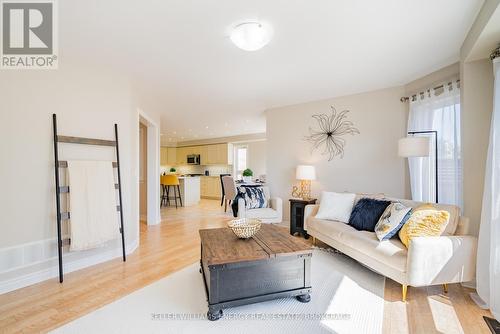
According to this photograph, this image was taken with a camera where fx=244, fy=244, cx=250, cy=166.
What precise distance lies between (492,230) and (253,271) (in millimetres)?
1967

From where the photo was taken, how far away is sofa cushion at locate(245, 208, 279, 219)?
453 cm

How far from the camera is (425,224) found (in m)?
2.26

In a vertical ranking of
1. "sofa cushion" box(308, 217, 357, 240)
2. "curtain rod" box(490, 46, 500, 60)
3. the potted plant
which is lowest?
"sofa cushion" box(308, 217, 357, 240)

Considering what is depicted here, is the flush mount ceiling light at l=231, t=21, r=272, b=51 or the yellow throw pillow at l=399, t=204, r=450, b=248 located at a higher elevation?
the flush mount ceiling light at l=231, t=21, r=272, b=51

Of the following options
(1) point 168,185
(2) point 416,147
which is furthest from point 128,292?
(1) point 168,185

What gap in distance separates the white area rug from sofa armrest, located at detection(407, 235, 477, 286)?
411 millimetres

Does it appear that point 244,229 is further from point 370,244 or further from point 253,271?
point 370,244

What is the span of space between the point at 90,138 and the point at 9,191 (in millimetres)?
922

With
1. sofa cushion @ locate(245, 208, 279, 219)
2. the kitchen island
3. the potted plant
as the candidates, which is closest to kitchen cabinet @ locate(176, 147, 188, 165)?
the kitchen island

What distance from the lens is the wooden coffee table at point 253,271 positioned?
1.88 meters

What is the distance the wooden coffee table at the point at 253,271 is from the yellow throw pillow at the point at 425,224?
1026 mm

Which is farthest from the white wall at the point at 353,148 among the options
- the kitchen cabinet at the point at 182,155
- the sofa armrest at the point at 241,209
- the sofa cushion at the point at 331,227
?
the kitchen cabinet at the point at 182,155

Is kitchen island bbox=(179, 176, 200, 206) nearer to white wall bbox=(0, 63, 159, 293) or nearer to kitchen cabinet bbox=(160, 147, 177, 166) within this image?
kitchen cabinet bbox=(160, 147, 177, 166)

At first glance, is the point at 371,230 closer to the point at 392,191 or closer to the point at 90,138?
the point at 392,191
